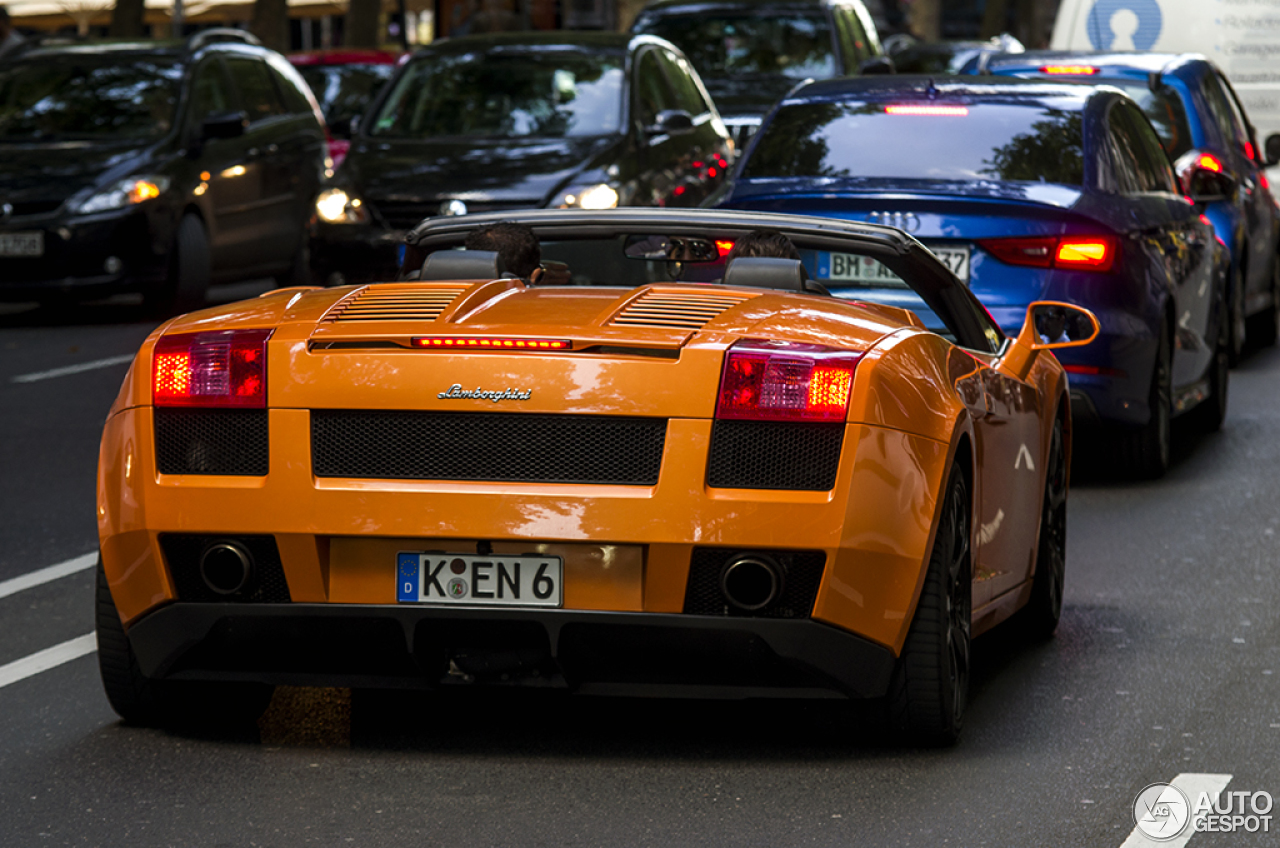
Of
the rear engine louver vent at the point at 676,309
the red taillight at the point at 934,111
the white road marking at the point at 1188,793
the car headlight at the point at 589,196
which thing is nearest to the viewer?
the white road marking at the point at 1188,793

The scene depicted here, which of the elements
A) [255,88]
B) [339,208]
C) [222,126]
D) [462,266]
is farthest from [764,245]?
[255,88]

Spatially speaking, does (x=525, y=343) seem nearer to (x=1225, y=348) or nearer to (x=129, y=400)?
(x=129, y=400)

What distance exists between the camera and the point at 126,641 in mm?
5387

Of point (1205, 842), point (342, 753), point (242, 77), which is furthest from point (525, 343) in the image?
point (242, 77)

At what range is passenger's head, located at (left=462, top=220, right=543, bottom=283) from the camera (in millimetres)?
6375

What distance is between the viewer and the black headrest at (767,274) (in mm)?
5785

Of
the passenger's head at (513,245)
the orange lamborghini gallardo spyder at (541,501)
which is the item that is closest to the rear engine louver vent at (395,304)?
the orange lamborghini gallardo spyder at (541,501)

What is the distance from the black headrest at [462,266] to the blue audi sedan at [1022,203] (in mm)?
3030

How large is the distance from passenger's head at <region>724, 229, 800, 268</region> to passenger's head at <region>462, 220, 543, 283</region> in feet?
1.79

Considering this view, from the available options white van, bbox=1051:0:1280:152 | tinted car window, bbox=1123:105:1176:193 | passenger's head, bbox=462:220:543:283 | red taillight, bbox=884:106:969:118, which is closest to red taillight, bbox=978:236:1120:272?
red taillight, bbox=884:106:969:118

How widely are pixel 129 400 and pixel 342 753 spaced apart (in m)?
0.93

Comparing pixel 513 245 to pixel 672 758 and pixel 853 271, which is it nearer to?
pixel 672 758

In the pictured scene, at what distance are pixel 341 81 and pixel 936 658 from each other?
20.2 m

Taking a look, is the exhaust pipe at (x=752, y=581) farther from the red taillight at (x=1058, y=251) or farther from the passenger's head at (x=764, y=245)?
the red taillight at (x=1058, y=251)
